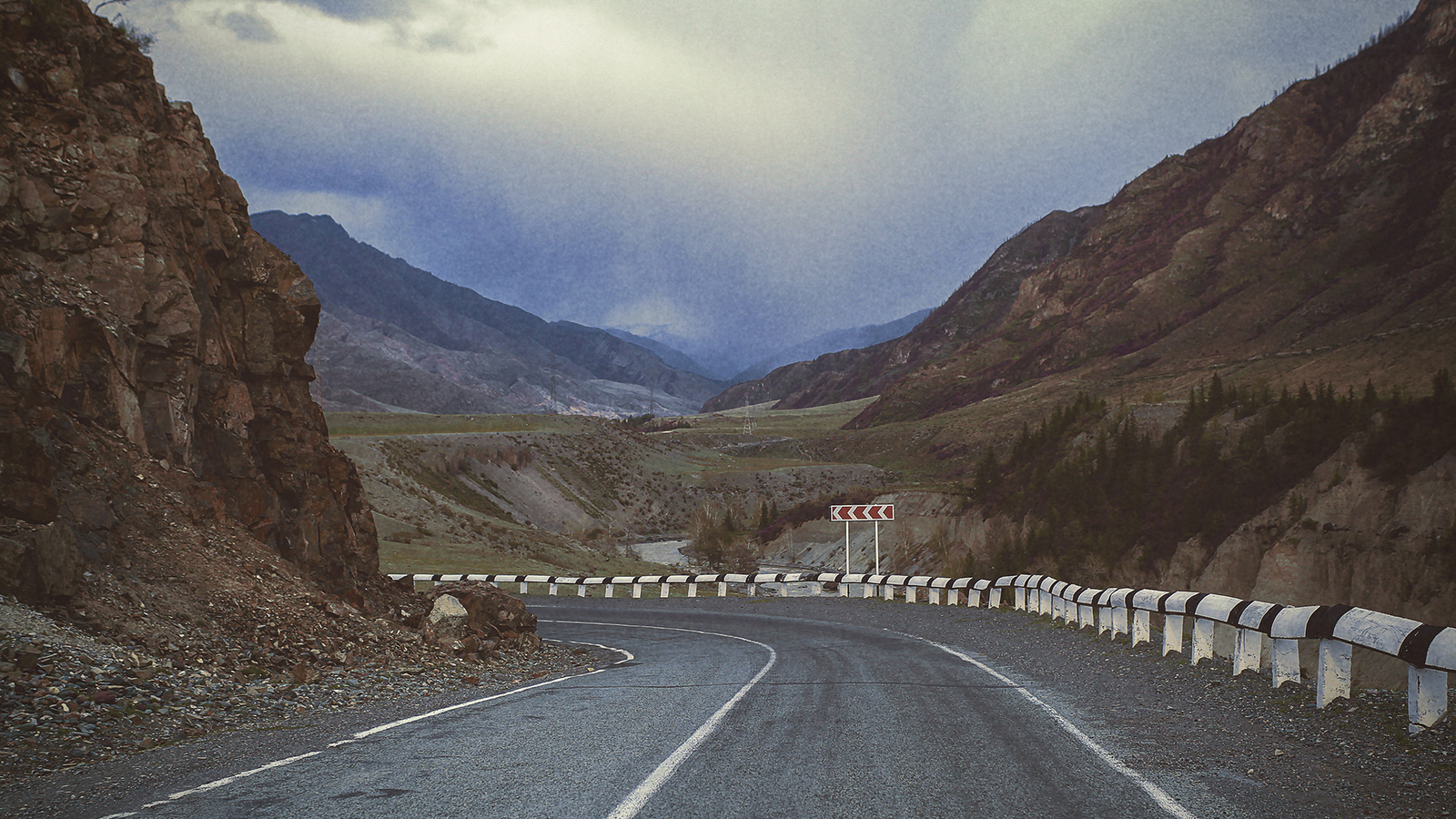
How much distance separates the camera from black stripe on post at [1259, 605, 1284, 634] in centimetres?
1112

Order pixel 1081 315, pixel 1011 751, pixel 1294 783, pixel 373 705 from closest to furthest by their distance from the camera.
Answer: pixel 1294 783 → pixel 1011 751 → pixel 373 705 → pixel 1081 315

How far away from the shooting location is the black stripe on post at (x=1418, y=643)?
8.21 meters

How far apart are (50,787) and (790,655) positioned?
11374 millimetres

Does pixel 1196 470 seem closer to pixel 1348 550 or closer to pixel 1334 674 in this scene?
pixel 1348 550

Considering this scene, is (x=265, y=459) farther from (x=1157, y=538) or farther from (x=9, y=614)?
(x=1157, y=538)

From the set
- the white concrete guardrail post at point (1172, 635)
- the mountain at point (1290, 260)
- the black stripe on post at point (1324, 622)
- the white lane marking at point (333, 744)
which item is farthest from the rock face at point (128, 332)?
the mountain at point (1290, 260)

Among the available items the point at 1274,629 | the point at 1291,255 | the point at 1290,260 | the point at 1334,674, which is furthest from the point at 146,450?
the point at 1291,255

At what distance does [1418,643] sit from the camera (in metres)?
8.31

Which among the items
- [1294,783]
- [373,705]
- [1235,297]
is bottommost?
[373,705]

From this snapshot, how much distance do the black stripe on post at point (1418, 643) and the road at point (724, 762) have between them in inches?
110

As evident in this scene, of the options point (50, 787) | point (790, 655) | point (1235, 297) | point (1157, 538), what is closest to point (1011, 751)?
point (50, 787)

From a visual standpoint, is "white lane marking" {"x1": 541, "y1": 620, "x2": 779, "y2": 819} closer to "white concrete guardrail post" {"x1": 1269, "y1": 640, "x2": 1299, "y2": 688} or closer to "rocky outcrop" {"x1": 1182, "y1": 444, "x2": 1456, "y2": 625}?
"white concrete guardrail post" {"x1": 1269, "y1": 640, "x2": 1299, "y2": 688}

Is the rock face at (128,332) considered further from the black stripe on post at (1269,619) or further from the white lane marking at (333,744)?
the black stripe on post at (1269,619)

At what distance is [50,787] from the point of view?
7.46 metres
